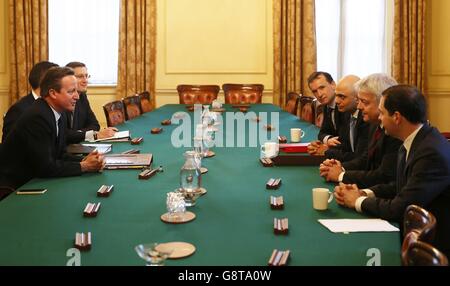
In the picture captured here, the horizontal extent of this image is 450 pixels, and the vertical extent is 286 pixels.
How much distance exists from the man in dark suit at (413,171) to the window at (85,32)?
6.10 metres

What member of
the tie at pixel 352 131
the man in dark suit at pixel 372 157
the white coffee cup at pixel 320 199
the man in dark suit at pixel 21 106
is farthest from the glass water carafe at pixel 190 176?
the man in dark suit at pixel 21 106

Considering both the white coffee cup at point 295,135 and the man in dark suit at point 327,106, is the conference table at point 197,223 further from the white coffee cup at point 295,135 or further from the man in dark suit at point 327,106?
the man in dark suit at point 327,106

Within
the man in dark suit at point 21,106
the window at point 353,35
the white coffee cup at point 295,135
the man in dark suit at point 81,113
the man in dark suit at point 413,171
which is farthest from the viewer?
the window at point 353,35

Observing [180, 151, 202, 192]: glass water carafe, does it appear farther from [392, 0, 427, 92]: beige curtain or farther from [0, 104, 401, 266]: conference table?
[392, 0, 427, 92]: beige curtain

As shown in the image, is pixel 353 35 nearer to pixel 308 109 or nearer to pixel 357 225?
pixel 308 109

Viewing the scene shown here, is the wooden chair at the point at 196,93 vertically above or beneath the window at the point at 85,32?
beneath

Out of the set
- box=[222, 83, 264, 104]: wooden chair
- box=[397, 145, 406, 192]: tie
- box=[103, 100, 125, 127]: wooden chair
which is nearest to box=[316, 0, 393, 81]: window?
box=[222, 83, 264, 104]: wooden chair

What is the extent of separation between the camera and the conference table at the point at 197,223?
1870 mm

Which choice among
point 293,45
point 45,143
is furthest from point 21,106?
point 293,45

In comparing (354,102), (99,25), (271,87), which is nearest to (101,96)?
(99,25)

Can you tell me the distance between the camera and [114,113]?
18.2 ft

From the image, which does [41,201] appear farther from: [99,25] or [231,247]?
[99,25]

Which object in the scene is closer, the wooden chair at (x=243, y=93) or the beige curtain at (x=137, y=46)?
the wooden chair at (x=243, y=93)

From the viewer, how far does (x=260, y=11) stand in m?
8.05
